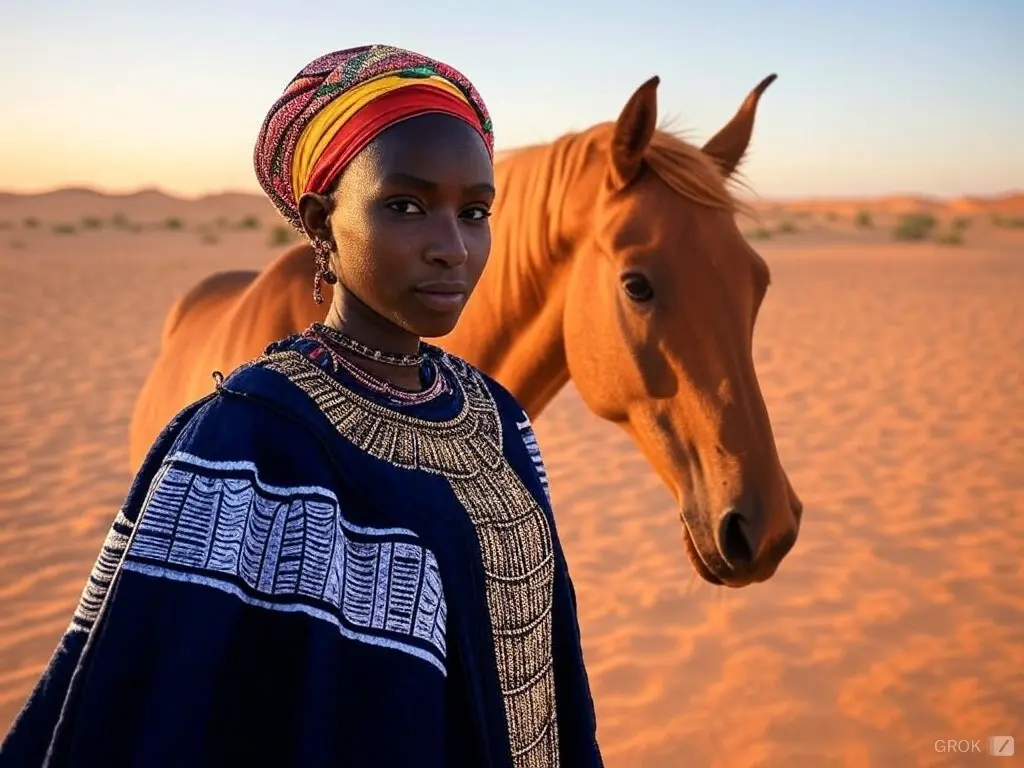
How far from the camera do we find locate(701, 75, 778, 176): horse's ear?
8.30 ft

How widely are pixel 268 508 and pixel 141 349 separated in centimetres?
1141

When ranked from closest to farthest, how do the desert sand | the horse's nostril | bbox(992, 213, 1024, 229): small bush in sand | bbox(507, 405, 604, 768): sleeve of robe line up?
bbox(507, 405, 604, 768): sleeve of robe < the horse's nostril < the desert sand < bbox(992, 213, 1024, 229): small bush in sand

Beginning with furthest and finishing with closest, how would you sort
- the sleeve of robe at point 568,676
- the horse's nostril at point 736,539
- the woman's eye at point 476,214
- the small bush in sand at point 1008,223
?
the small bush in sand at point 1008,223 → the horse's nostril at point 736,539 → the sleeve of robe at point 568,676 → the woman's eye at point 476,214

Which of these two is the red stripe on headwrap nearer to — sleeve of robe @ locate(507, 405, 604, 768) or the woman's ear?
the woman's ear

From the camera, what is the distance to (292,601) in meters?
0.98

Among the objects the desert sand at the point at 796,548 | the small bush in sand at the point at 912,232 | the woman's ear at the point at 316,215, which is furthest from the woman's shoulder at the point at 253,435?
the small bush in sand at the point at 912,232

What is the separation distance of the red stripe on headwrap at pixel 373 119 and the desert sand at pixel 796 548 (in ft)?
9.95

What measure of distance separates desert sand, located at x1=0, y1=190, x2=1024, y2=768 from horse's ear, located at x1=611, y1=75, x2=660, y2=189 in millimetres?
2420

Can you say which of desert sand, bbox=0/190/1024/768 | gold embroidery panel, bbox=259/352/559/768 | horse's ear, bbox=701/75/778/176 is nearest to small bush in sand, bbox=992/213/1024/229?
desert sand, bbox=0/190/1024/768

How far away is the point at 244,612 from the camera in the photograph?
0.98 m

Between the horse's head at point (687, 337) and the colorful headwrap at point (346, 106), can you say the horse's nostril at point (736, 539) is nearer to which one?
the horse's head at point (687, 337)

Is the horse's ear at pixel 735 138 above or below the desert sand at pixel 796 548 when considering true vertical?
above

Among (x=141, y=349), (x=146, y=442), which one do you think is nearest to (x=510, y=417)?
(x=146, y=442)

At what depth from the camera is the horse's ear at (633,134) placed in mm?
2168
